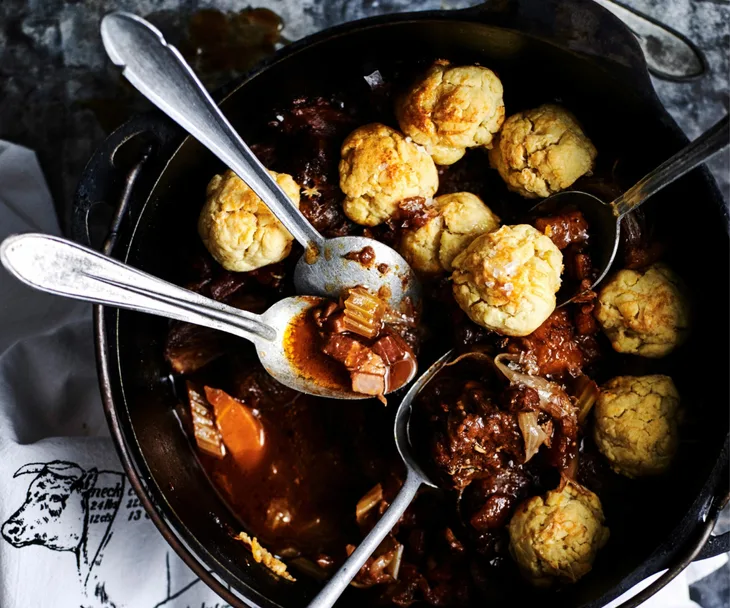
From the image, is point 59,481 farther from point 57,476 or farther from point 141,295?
point 141,295

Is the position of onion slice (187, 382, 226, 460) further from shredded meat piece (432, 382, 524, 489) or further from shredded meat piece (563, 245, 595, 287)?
shredded meat piece (563, 245, 595, 287)

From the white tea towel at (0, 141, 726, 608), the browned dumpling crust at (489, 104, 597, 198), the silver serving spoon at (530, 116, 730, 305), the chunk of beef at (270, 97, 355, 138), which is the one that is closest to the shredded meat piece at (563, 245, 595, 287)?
the silver serving spoon at (530, 116, 730, 305)

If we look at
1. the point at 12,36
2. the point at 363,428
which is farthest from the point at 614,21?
the point at 12,36

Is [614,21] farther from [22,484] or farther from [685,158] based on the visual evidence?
[22,484]

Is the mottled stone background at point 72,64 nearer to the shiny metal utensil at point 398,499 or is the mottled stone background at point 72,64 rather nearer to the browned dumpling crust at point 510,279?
the browned dumpling crust at point 510,279

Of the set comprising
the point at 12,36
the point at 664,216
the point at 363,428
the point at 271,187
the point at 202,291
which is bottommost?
the point at 363,428

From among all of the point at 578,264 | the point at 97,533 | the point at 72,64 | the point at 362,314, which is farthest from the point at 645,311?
the point at 72,64

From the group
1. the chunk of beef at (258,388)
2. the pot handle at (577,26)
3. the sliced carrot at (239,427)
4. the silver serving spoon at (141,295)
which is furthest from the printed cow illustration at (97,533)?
the pot handle at (577,26)

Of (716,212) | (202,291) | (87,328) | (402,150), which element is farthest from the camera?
(87,328)
